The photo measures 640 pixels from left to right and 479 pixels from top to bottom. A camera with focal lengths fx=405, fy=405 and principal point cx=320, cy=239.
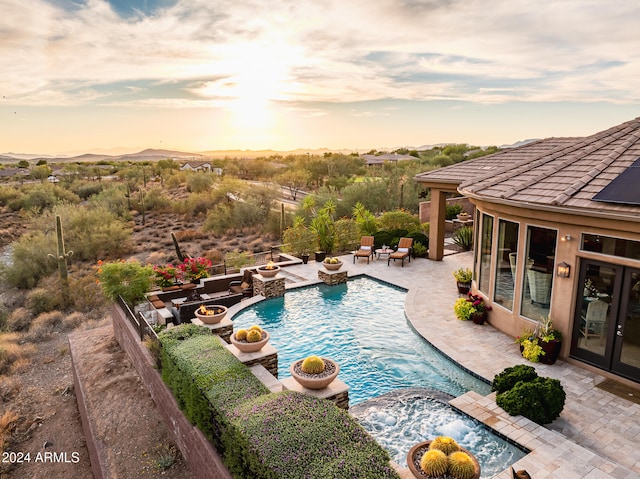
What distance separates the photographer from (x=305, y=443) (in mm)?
4363

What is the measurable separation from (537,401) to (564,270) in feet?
9.53

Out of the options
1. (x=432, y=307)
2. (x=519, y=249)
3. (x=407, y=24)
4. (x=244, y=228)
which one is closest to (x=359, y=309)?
(x=432, y=307)

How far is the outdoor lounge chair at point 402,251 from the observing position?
645 inches

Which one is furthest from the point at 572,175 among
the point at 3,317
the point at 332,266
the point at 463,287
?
the point at 3,317

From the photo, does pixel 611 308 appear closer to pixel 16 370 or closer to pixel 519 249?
pixel 519 249

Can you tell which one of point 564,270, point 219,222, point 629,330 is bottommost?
point 219,222

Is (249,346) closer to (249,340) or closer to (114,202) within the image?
(249,340)

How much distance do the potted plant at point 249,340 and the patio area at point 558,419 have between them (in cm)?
355

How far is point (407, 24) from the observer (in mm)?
15680

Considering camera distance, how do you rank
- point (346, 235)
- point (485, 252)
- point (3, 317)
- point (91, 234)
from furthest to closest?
1. point (91, 234)
2. point (346, 235)
3. point (3, 317)
4. point (485, 252)

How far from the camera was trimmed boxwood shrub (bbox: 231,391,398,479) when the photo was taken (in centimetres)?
402

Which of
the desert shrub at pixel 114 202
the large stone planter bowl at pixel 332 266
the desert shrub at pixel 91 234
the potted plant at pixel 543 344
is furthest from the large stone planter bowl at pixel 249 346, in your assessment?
the desert shrub at pixel 114 202

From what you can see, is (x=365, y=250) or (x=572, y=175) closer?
(x=572, y=175)

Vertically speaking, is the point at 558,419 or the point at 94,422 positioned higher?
the point at 558,419
